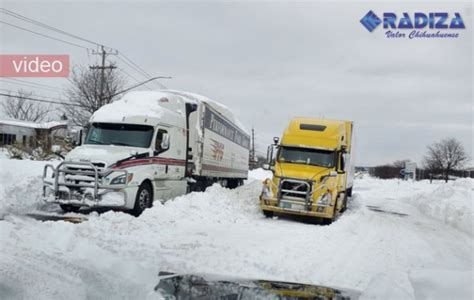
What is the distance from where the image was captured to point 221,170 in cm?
1953

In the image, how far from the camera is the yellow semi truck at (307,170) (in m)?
12.6

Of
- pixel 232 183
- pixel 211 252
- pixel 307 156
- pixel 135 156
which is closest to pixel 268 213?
pixel 307 156

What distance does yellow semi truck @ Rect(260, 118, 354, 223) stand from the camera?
41.4 feet

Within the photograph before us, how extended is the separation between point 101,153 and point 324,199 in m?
6.58

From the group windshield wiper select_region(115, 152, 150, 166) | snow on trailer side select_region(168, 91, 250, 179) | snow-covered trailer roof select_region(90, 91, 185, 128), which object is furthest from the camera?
snow on trailer side select_region(168, 91, 250, 179)

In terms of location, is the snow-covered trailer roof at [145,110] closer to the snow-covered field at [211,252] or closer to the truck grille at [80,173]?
the truck grille at [80,173]

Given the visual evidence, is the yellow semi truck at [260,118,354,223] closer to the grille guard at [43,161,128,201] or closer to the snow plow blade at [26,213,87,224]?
the grille guard at [43,161,128,201]

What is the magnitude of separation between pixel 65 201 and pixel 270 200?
19.2 ft

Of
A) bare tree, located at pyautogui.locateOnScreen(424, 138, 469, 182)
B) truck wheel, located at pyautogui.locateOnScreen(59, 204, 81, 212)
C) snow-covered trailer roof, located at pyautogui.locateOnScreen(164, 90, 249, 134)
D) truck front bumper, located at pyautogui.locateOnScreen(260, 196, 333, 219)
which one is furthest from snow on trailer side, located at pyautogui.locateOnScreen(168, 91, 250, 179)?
bare tree, located at pyautogui.locateOnScreen(424, 138, 469, 182)

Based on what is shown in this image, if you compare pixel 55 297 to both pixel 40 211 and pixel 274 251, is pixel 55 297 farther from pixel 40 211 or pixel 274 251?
pixel 40 211

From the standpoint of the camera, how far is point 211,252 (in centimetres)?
756

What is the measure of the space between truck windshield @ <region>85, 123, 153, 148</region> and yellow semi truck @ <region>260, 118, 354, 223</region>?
395cm

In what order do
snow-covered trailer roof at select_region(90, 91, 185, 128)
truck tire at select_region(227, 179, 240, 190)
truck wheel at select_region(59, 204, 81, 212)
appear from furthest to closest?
truck tire at select_region(227, 179, 240, 190) < snow-covered trailer roof at select_region(90, 91, 185, 128) < truck wheel at select_region(59, 204, 81, 212)

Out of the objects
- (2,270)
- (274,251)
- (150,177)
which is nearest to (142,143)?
(150,177)
